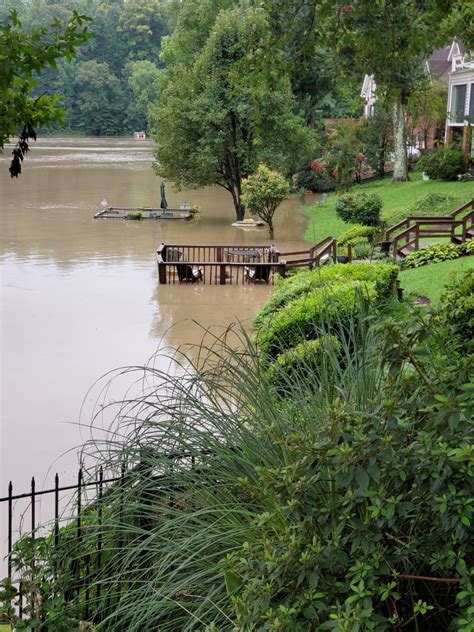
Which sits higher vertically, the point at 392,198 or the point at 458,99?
the point at 458,99

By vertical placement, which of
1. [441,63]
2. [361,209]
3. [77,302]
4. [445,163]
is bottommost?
[77,302]

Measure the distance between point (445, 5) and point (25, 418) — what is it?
25.9 ft

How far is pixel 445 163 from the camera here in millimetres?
36969

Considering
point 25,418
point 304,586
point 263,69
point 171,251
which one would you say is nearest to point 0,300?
point 171,251

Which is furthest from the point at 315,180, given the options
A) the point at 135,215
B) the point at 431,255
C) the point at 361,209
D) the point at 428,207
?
the point at 431,255

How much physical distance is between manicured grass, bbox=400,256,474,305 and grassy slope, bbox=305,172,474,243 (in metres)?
10.9

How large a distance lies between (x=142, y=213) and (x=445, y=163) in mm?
12889

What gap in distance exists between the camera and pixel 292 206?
137 feet

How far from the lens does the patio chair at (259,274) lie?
22406 mm

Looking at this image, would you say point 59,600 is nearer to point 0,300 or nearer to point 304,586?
point 304,586

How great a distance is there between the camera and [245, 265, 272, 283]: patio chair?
882 inches

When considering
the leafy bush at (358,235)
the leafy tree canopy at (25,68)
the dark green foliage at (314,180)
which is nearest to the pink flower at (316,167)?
the dark green foliage at (314,180)

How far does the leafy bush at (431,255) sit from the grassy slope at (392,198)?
9.34m

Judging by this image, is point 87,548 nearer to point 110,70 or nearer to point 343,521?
point 343,521
